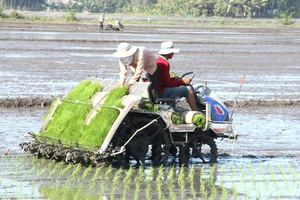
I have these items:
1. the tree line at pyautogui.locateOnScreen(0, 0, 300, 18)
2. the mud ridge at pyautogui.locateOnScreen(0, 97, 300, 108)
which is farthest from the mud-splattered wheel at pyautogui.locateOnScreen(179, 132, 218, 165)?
the tree line at pyautogui.locateOnScreen(0, 0, 300, 18)

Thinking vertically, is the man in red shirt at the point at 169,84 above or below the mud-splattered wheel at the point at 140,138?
above

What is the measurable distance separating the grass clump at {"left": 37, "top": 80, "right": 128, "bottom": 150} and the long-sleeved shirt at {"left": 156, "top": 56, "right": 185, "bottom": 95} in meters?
0.62

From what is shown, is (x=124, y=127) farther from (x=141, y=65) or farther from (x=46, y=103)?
(x=46, y=103)

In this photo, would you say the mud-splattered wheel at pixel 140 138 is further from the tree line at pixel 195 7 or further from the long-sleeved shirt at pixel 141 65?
the tree line at pixel 195 7

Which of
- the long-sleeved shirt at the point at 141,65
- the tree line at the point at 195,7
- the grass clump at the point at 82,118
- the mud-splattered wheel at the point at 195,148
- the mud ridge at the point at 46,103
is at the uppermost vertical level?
the long-sleeved shirt at the point at 141,65

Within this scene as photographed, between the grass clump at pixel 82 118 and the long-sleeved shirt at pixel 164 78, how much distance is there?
623 mm

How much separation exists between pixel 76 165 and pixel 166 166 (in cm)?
135

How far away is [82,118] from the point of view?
442 inches

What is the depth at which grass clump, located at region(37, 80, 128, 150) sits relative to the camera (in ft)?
35.3

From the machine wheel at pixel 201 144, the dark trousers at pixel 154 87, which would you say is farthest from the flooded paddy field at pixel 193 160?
the dark trousers at pixel 154 87

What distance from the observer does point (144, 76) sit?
1191 cm

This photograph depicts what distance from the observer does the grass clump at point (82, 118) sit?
10.8 meters

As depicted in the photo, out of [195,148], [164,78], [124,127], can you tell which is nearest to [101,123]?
[124,127]

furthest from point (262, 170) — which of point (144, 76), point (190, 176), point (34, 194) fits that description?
point (34, 194)
